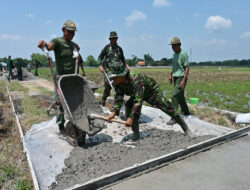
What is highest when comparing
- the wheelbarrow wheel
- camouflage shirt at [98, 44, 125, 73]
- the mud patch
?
camouflage shirt at [98, 44, 125, 73]

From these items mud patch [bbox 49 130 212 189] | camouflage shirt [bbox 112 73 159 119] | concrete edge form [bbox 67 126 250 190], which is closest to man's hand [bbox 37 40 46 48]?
camouflage shirt [bbox 112 73 159 119]

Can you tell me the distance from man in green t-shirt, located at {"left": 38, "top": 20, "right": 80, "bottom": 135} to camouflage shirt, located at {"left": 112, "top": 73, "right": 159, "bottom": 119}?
1227 millimetres

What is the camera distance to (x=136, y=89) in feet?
13.4

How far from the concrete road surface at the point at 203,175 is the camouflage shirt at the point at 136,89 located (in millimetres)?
1139

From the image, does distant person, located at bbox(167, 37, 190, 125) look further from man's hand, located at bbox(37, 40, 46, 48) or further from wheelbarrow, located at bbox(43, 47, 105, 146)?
man's hand, located at bbox(37, 40, 46, 48)

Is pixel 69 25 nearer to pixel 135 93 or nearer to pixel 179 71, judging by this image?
pixel 135 93

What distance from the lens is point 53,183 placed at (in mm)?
3123

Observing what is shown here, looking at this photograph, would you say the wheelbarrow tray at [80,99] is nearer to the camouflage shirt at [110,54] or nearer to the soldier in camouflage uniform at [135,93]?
the soldier in camouflage uniform at [135,93]

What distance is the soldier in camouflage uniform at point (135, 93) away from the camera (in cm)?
408

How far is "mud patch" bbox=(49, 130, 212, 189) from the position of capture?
3268 millimetres

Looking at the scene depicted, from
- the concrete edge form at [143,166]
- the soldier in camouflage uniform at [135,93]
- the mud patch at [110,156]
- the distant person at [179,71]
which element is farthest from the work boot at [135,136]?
the distant person at [179,71]

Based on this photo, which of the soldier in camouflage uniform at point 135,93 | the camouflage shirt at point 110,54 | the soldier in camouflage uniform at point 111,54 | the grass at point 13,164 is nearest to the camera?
the grass at point 13,164

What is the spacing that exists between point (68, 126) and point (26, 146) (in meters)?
0.77

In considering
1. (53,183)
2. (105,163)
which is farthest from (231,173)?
(53,183)
